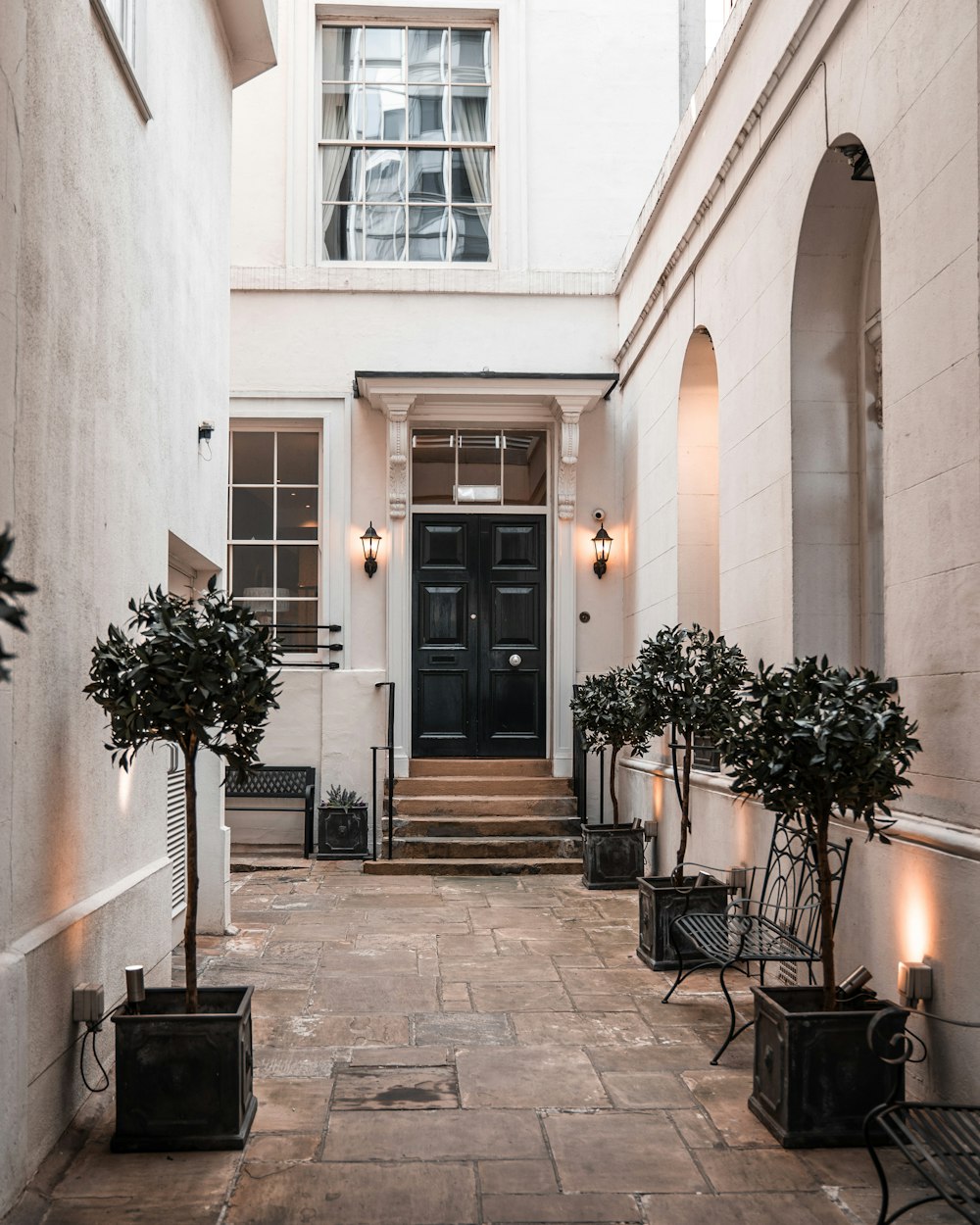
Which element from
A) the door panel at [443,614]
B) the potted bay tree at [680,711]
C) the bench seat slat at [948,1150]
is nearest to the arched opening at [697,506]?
the potted bay tree at [680,711]

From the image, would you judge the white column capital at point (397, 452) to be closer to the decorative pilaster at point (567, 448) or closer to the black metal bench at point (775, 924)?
the decorative pilaster at point (567, 448)

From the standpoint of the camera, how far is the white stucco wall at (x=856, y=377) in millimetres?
3668

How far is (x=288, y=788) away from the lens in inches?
382

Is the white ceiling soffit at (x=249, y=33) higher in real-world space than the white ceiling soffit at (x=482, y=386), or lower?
higher

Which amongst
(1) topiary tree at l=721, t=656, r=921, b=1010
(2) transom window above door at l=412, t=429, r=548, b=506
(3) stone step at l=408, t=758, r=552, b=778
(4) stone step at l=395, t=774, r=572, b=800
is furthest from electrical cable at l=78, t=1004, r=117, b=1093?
(2) transom window above door at l=412, t=429, r=548, b=506

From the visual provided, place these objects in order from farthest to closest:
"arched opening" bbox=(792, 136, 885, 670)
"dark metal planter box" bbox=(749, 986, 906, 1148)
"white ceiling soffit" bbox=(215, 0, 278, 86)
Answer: "white ceiling soffit" bbox=(215, 0, 278, 86) → "arched opening" bbox=(792, 136, 885, 670) → "dark metal planter box" bbox=(749, 986, 906, 1148)

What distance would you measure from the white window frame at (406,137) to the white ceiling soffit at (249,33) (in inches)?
114

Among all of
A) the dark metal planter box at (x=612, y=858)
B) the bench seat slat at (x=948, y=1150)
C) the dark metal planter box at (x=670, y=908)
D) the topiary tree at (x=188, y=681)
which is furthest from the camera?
the dark metal planter box at (x=612, y=858)

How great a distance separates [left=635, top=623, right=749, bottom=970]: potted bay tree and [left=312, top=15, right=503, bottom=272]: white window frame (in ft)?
16.5

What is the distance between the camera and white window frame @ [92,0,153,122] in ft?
14.5

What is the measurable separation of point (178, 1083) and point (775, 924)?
Result: 8.49 feet

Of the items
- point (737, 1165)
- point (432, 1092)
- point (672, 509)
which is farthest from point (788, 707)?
point (672, 509)

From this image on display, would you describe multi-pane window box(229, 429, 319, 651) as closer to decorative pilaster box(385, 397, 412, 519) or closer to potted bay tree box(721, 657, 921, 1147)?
decorative pilaster box(385, 397, 412, 519)

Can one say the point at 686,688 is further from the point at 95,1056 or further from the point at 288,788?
the point at 288,788
